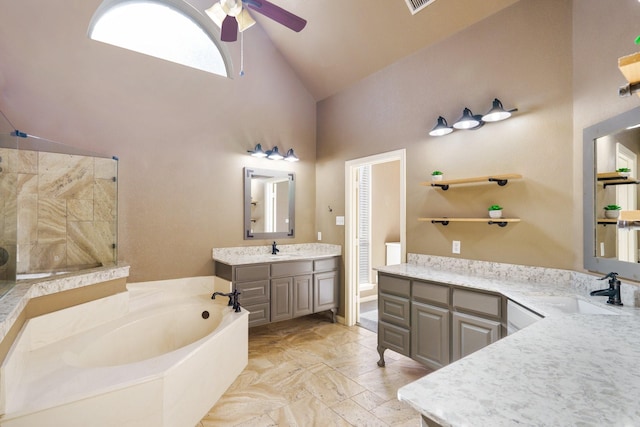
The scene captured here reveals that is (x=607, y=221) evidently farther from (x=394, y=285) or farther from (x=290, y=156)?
(x=290, y=156)

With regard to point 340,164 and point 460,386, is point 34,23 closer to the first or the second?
point 340,164

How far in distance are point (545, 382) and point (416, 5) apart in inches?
128

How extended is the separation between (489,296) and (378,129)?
2.36 m

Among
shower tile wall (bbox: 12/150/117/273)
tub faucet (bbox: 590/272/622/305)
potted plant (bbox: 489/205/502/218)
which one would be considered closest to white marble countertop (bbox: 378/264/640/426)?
tub faucet (bbox: 590/272/622/305)

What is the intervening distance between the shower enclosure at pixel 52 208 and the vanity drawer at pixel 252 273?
1.20m

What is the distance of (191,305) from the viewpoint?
122 inches

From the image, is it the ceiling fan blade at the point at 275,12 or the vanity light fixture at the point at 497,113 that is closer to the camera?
the ceiling fan blade at the point at 275,12

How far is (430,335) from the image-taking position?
8.29 feet

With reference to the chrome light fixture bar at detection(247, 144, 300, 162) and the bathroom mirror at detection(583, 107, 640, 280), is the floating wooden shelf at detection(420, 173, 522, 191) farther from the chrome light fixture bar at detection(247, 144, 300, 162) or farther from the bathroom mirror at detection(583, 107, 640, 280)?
the chrome light fixture bar at detection(247, 144, 300, 162)

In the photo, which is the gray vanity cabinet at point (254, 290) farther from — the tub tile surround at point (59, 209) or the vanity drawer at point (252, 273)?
the tub tile surround at point (59, 209)

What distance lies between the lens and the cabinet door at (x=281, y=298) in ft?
11.6

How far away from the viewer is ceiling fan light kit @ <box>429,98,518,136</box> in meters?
2.47

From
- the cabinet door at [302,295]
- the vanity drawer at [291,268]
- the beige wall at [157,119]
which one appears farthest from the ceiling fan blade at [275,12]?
the cabinet door at [302,295]

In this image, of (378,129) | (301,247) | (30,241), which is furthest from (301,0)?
(30,241)
